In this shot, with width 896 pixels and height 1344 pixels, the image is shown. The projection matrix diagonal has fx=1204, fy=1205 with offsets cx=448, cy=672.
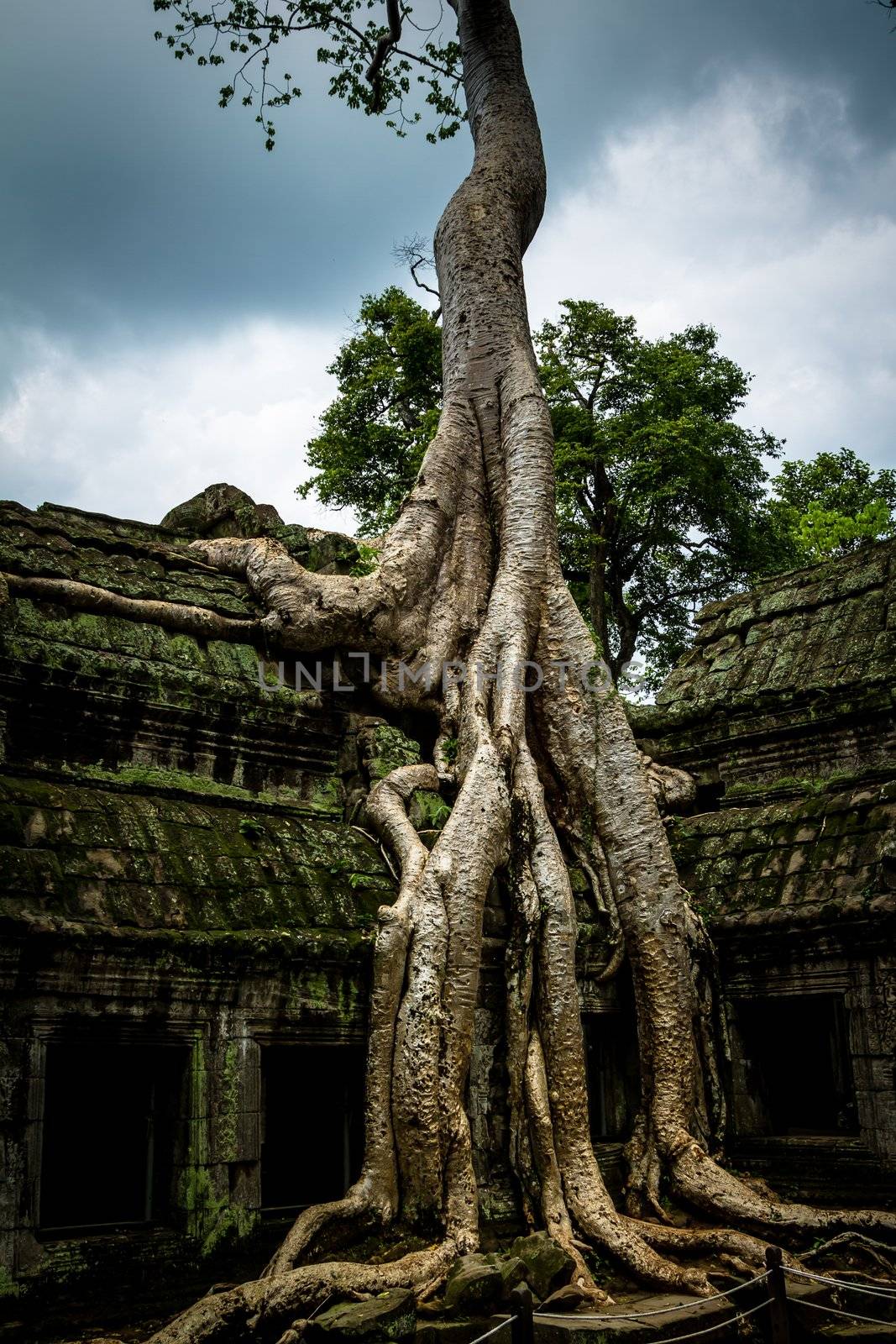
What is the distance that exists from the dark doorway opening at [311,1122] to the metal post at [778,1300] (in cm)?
249

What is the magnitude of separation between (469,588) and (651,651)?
13131 millimetres

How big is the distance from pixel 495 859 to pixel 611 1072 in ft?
6.00

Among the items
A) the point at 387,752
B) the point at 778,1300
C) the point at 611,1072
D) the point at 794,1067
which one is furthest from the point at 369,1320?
the point at 794,1067

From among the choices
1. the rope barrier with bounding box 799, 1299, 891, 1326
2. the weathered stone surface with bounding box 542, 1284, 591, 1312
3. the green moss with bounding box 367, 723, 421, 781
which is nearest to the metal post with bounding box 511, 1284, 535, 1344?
the weathered stone surface with bounding box 542, 1284, 591, 1312

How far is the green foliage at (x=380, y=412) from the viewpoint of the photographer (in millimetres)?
18500

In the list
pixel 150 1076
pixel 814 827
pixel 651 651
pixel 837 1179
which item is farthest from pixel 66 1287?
pixel 651 651

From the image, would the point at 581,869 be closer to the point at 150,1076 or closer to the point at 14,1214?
the point at 150,1076

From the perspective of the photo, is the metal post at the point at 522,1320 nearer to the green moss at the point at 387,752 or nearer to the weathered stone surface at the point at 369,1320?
the weathered stone surface at the point at 369,1320

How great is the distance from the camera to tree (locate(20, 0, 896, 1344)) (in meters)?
6.16

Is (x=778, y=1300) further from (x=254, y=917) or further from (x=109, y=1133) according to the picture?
(x=109, y=1133)

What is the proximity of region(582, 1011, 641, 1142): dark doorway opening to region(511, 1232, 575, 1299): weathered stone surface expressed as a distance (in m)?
2.04

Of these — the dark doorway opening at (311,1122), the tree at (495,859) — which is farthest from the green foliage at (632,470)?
the dark doorway opening at (311,1122)

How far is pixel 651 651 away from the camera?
71.9 feet

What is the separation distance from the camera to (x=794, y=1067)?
9.12 m
